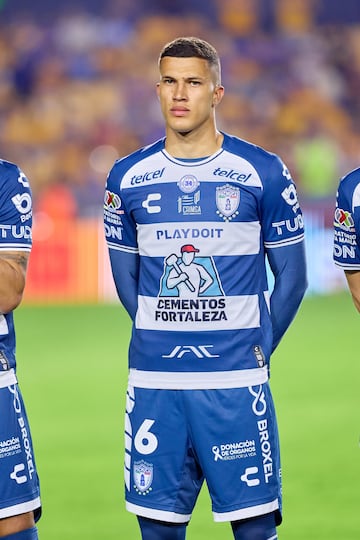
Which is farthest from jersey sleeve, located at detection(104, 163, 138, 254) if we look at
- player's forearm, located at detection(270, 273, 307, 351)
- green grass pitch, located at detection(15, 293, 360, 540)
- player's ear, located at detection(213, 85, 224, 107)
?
green grass pitch, located at detection(15, 293, 360, 540)

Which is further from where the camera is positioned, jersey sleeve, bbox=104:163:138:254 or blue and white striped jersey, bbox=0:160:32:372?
jersey sleeve, bbox=104:163:138:254

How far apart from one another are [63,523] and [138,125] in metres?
17.8

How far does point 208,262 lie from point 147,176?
42cm

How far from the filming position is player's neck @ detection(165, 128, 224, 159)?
4.39 meters

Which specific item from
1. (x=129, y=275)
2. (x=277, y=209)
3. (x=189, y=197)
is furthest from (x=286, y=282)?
(x=129, y=275)

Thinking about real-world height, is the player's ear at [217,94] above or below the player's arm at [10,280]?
above

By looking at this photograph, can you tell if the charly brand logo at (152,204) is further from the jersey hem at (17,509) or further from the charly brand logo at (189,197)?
the jersey hem at (17,509)

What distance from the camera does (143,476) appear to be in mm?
4352

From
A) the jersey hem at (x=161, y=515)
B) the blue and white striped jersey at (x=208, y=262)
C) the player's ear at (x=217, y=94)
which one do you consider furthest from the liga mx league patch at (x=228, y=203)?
the jersey hem at (x=161, y=515)

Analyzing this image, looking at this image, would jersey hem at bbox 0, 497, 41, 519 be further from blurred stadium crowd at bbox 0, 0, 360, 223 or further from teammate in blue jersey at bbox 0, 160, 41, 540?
blurred stadium crowd at bbox 0, 0, 360, 223

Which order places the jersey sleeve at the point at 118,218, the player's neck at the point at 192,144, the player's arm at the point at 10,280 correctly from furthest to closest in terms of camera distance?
the jersey sleeve at the point at 118,218 → the player's neck at the point at 192,144 → the player's arm at the point at 10,280

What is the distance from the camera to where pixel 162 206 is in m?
4.38

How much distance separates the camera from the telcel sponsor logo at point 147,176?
443 cm

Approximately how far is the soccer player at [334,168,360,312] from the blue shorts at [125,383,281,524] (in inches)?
22.8
